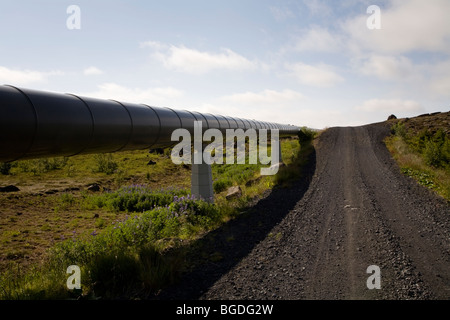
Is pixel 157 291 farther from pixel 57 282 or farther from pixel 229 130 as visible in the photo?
pixel 229 130

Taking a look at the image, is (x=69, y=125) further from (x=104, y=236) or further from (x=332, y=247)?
(x=332, y=247)

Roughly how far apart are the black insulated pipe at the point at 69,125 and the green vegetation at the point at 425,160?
38.6 ft

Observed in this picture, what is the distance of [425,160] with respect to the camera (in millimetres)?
16359

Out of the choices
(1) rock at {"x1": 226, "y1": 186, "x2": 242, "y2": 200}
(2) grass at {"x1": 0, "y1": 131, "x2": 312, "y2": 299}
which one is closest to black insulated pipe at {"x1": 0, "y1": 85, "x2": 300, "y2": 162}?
(2) grass at {"x1": 0, "y1": 131, "x2": 312, "y2": 299}

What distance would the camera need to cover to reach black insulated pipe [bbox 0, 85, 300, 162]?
182 inches

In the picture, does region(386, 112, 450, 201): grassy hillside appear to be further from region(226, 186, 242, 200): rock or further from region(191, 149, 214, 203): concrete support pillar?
region(191, 149, 214, 203): concrete support pillar

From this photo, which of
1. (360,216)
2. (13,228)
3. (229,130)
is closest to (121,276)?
(360,216)

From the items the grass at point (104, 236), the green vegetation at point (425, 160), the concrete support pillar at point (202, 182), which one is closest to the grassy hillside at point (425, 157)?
the green vegetation at point (425, 160)

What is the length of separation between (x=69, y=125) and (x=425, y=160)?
19.8m

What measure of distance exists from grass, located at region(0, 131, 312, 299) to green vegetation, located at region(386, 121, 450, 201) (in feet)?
21.1

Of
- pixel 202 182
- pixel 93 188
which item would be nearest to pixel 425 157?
pixel 202 182
